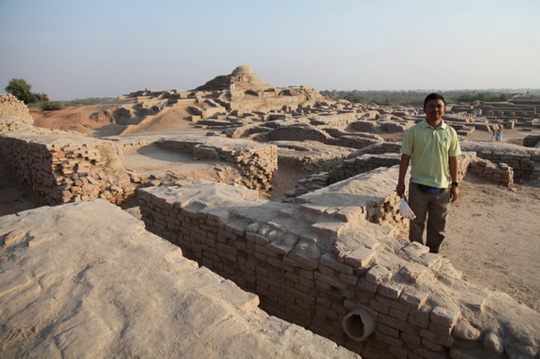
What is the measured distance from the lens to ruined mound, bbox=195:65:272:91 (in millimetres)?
34969

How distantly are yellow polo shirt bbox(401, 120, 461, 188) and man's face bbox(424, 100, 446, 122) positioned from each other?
10 centimetres

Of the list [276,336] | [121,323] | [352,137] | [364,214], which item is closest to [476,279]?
[364,214]

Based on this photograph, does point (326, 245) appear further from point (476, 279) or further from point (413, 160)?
point (476, 279)

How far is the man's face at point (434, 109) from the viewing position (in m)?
3.22

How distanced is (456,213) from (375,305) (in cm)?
373

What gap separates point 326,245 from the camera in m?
3.00

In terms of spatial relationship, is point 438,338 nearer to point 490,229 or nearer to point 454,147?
point 454,147

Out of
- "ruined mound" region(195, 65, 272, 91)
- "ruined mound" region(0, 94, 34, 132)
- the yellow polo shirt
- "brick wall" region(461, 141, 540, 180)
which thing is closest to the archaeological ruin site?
the yellow polo shirt

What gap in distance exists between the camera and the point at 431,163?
3.35m

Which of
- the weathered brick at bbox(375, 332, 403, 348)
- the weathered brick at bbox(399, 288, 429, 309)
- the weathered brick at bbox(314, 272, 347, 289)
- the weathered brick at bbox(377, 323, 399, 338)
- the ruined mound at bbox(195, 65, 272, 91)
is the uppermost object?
the ruined mound at bbox(195, 65, 272, 91)

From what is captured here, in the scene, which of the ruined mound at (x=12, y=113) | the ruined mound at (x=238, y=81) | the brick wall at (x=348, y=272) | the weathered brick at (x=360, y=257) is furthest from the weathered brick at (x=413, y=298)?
the ruined mound at (x=238, y=81)

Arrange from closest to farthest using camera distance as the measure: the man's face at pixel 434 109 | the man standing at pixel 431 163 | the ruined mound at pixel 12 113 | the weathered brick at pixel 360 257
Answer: the weathered brick at pixel 360 257, the man's face at pixel 434 109, the man standing at pixel 431 163, the ruined mound at pixel 12 113

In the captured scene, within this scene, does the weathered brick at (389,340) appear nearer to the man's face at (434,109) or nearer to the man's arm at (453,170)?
the man's arm at (453,170)

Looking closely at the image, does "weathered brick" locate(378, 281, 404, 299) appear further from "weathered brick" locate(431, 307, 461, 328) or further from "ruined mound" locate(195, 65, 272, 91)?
"ruined mound" locate(195, 65, 272, 91)
